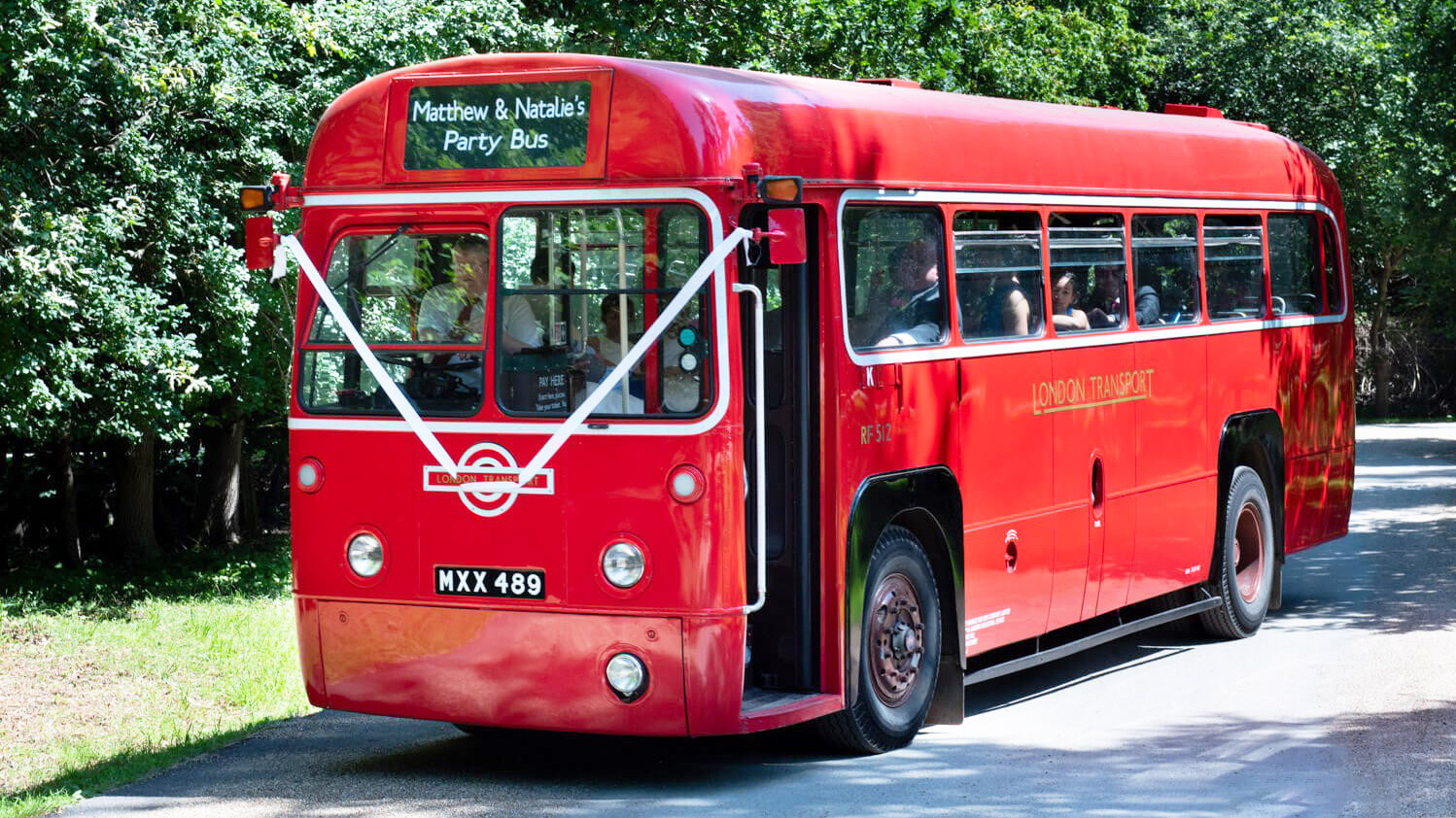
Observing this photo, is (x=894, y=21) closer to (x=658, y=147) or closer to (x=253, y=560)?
(x=253, y=560)

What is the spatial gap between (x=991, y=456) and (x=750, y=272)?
221cm

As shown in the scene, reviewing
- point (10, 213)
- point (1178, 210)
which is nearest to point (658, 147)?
point (1178, 210)

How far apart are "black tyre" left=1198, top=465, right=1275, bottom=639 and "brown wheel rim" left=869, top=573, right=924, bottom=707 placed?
4077 millimetres

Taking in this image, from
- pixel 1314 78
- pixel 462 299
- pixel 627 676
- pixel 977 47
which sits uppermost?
pixel 1314 78

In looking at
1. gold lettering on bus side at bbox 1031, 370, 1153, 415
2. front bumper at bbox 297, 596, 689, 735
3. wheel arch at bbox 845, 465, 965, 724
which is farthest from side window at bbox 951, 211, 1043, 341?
front bumper at bbox 297, 596, 689, 735

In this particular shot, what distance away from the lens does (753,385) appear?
26.9ft

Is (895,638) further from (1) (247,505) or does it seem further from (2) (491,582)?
(1) (247,505)

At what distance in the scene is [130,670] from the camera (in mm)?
15008

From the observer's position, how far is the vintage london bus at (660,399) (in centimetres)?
795

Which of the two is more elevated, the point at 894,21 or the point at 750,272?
the point at 894,21

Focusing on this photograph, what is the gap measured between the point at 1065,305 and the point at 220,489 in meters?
17.1

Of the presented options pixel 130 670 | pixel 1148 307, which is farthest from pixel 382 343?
pixel 130 670

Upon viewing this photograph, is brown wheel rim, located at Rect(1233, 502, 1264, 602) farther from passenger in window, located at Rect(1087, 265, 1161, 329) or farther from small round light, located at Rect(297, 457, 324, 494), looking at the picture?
small round light, located at Rect(297, 457, 324, 494)

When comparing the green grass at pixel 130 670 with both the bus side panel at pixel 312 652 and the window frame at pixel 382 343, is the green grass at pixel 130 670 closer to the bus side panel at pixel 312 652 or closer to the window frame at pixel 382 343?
the bus side panel at pixel 312 652
